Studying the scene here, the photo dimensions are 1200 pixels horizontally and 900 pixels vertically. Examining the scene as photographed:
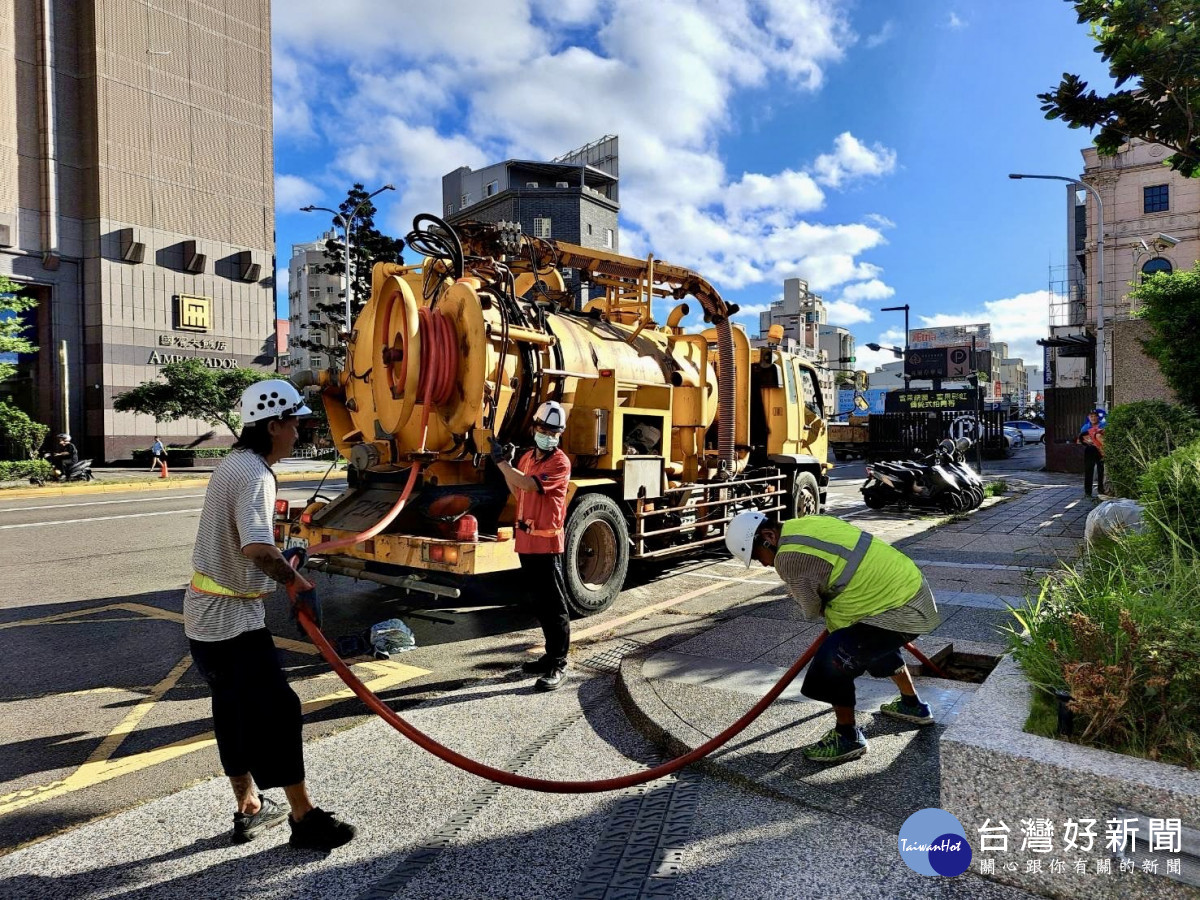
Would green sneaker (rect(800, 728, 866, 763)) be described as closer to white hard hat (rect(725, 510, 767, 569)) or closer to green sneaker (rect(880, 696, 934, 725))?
green sneaker (rect(880, 696, 934, 725))

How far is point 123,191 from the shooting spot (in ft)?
104

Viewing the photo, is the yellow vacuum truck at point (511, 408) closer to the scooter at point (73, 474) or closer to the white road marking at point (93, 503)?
the white road marking at point (93, 503)

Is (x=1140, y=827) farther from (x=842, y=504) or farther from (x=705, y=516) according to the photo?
(x=842, y=504)

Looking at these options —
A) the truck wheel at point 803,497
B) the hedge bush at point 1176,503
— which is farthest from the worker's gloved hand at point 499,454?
the truck wheel at point 803,497

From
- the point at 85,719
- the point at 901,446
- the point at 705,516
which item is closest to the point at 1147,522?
the point at 705,516

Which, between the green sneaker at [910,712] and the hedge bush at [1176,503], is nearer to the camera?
the green sneaker at [910,712]

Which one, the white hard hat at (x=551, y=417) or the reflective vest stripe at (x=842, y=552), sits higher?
the white hard hat at (x=551, y=417)

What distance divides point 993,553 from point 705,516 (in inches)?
145

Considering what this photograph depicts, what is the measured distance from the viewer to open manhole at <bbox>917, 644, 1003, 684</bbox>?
459 cm

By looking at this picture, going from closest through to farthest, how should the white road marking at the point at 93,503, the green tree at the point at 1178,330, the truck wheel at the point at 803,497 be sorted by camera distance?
the truck wheel at the point at 803,497, the green tree at the point at 1178,330, the white road marking at the point at 93,503

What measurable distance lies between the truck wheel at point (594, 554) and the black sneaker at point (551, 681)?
4.55 feet

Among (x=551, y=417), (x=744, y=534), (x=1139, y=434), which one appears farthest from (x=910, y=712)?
(x=1139, y=434)

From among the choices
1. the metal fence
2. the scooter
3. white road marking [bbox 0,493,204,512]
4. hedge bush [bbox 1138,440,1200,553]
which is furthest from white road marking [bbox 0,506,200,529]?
the metal fence

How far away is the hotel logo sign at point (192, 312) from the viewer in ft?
110
